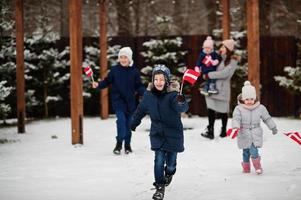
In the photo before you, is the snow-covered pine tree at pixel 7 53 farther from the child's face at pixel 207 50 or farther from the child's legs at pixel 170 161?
the child's legs at pixel 170 161

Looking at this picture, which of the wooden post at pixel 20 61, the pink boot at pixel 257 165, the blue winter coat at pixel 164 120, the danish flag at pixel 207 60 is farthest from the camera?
the wooden post at pixel 20 61

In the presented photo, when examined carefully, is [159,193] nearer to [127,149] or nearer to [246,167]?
[246,167]

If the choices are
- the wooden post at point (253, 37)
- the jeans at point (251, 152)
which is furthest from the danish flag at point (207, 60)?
the jeans at point (251, 152)

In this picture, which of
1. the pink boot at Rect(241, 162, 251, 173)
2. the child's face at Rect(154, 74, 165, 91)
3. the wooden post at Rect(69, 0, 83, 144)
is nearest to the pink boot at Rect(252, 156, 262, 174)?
the pink boot at Rect(241, 162, 251, 173)

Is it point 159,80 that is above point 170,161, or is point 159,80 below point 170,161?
above

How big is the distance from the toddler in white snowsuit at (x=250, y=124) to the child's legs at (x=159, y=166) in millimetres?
1356

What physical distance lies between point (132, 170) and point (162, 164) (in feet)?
5.07

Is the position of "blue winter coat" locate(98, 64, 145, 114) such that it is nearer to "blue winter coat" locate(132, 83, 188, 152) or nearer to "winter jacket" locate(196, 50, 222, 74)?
"winter jacket" locate(196, 50, 222, 74)

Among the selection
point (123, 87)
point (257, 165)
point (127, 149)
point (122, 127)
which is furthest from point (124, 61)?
point (257, 165)

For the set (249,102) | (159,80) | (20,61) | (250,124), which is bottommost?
(250,124)

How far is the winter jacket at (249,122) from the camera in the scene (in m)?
6.88

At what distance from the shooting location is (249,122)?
6926 mm

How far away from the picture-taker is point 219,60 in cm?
1005

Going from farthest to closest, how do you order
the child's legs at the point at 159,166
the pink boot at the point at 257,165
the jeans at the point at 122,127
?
the jeans at the point at 122,127
the pink boot at the point at 257,165
the child's legs at the point at 159,166
